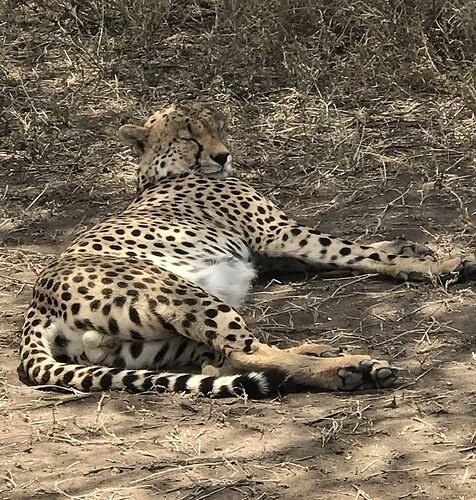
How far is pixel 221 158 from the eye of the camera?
18.7 feet

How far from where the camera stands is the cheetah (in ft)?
12.7

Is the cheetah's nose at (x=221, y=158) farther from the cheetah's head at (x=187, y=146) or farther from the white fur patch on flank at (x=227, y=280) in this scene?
the white fur patch on flank at (x=227, y=280)

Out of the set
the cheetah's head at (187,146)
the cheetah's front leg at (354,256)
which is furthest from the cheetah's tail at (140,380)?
the cheetah's head at (187,146)

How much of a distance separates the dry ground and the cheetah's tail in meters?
0.05

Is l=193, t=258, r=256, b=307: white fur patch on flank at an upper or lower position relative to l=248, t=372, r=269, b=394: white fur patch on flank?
lower

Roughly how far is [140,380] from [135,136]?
219 centimetres

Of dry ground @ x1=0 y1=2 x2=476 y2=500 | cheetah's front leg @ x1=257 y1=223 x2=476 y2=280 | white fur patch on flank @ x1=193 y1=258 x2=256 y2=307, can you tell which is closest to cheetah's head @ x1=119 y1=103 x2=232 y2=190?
dry ground @ x1=0 y1=2 x2=476 y2=500

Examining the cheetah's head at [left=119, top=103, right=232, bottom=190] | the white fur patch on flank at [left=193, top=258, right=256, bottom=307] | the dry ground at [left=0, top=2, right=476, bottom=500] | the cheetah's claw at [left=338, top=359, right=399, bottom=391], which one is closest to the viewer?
the dry ground at [left=0, top=2, right=476, bottom=500]

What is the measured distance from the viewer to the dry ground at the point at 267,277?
3.26 metres

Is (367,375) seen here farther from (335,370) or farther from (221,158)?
(221,158)

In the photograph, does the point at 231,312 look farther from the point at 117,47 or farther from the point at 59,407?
the point at 117,47

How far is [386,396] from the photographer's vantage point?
3.72m

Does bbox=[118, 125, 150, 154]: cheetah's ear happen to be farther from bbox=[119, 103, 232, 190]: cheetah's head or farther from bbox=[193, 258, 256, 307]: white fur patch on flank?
bbox=[193, 258, 256, 307]: white fur patch on flank

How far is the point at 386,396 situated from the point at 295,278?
4.97ft
